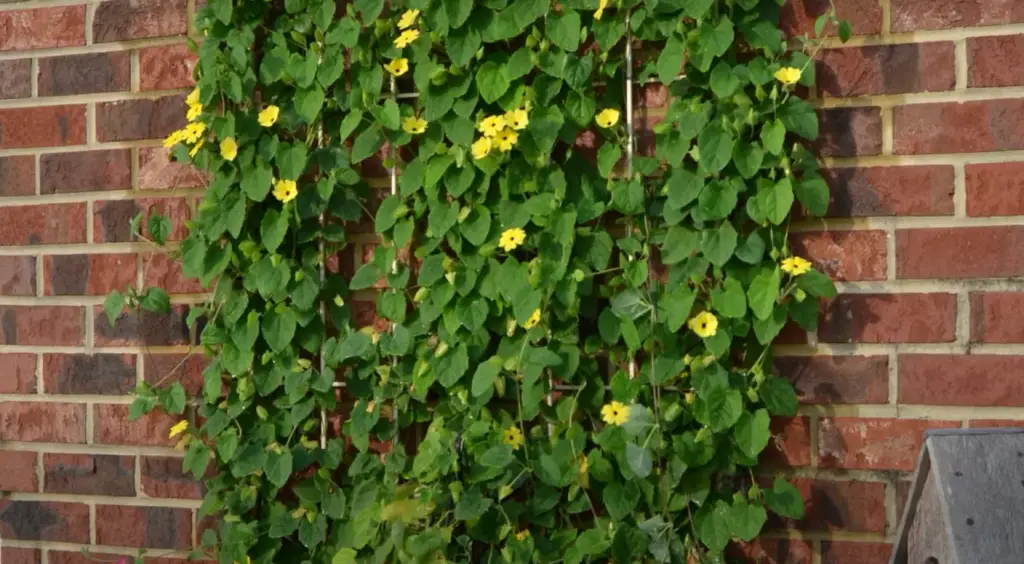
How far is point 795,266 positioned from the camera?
1.69m

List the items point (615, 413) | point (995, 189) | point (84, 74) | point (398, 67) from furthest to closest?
point (84, 74) → point (398, 67) → point (615, 413) → point (995, 189)

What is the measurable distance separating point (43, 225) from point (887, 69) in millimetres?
1531

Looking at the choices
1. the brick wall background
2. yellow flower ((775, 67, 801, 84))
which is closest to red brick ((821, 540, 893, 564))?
the brick wall background

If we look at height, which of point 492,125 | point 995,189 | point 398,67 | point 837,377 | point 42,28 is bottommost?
point 837,377

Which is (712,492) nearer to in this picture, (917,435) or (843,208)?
(917,435)

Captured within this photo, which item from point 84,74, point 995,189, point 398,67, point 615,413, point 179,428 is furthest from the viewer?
point 84,74

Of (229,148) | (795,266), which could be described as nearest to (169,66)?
(229,148)

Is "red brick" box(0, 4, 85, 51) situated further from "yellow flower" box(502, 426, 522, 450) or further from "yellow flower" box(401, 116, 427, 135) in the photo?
"yellow flower" box(502, 426, 522, 450)

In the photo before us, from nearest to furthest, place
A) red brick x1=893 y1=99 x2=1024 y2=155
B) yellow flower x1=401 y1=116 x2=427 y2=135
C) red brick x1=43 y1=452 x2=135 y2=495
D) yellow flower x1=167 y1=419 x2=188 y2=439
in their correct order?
red brick x1=893 y1=99 x2=1024 y2=155 → yellow flower x1=401 y1=116 x2=427 y2=135 → yellow flower x1=167 y1=419 x2=188 y2=439 → red brick x1=43 y1=452 x2=135 y2=495

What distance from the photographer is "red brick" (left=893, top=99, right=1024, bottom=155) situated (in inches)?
65.3

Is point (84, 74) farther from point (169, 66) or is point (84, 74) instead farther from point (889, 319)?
point (889, 319)

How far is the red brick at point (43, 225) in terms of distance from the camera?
2090 mm

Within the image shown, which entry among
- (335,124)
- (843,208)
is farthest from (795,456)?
(335,124)

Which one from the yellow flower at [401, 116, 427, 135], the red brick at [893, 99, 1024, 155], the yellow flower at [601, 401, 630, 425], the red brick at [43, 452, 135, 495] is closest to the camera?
the red brick at [893, 99, 1024, 155]
